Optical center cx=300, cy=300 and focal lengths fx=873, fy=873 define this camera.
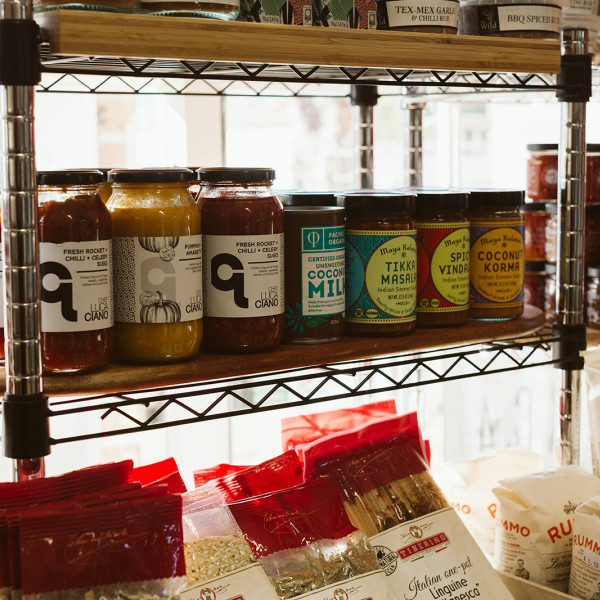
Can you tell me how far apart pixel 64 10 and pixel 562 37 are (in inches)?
29.6

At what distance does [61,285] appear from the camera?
90 centimetres

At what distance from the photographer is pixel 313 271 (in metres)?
1.06

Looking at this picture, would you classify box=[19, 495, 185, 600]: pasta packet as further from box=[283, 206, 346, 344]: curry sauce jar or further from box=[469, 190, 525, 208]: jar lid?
box=[469, 190, 525, 208]: jar lid

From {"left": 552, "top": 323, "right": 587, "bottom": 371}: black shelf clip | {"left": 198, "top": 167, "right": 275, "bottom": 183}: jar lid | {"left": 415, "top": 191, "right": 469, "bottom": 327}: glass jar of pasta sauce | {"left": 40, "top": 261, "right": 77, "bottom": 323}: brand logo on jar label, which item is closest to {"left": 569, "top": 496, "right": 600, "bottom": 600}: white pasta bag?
{"left": 552, "top": 323, "right": 587, "bottom": 371}: black shelf clip

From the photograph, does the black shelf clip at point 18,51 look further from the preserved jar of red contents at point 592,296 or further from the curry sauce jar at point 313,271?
the preserved jar of red contents at point 592,296

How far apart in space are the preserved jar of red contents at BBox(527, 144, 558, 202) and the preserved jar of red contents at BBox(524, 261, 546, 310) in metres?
0.12

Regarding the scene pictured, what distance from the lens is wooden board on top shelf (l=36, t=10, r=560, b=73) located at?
2.72ft

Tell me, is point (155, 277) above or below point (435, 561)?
above

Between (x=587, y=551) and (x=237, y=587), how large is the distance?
0.52 metres

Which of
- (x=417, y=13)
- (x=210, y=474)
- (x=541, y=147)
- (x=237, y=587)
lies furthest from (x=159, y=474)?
(x=541, y=147)

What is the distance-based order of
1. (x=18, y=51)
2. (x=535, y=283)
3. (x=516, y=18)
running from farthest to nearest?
(x=535, y=283) < (x=516, y=18) < (x=18, y=51)

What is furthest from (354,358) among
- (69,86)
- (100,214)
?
(69,86)

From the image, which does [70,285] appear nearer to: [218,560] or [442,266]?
[218,560]

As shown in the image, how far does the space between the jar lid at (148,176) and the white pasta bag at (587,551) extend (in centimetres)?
72
